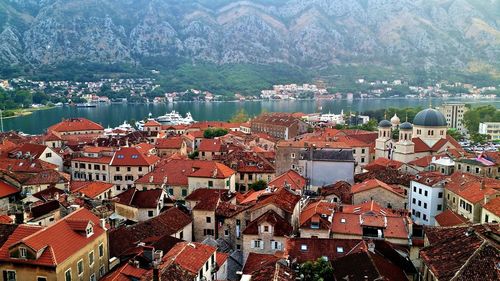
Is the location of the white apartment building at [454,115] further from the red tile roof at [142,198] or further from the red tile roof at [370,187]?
the red tile roof at [142,198]

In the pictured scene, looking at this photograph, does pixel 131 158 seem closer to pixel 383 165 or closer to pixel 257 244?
pixel 257 244

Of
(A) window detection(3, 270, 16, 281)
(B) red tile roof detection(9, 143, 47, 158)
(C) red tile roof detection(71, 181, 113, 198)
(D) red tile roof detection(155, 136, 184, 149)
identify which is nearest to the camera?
(A) window detection(3, 270, 16, 281)

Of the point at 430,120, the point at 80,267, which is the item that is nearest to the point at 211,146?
the point at 430,120

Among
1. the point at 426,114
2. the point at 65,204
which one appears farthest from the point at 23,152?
the point at 426,114

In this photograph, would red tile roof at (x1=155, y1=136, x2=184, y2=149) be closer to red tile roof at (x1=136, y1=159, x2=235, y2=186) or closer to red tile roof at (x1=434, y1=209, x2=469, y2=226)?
red tile roof at (x1=136, y1=159, x2=235, y2=186)

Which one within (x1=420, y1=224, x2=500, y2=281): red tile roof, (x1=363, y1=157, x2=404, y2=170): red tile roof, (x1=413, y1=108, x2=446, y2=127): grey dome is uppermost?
(x1=413, y1=108, x2=446, y2=127): grey dome

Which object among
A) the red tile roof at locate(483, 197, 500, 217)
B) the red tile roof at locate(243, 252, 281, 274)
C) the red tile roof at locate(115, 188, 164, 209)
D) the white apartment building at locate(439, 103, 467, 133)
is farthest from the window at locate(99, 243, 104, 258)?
the white apartment building at locate(439, 103, 467, 133)
